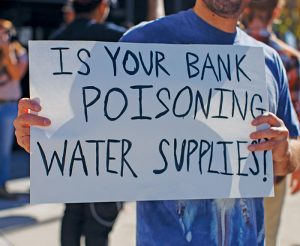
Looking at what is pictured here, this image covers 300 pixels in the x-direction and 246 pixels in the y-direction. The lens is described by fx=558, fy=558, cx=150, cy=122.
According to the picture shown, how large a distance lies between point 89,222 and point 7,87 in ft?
8.88

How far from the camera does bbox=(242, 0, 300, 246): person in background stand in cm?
306

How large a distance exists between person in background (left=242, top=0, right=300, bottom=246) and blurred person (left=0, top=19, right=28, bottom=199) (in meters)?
2.77

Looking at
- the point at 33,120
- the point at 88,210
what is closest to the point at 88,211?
the point at 88,210

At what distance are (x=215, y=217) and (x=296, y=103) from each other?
5.07ft

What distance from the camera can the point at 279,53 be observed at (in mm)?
3215

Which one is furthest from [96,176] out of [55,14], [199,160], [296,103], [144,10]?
[144,10]

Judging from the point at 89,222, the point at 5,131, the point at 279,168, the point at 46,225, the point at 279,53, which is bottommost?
the point at 46,225

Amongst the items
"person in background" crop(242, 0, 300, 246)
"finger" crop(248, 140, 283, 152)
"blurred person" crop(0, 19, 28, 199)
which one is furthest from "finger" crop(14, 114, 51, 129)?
"blurred person" crop(0, 19, 28, 199)

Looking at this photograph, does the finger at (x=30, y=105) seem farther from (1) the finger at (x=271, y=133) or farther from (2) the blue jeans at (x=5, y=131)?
(2) the blue jeans at (x=5, y=131)

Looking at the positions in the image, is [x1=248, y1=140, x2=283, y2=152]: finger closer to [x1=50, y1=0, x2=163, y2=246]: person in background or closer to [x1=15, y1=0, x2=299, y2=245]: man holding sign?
[x1=15, y1=0, x2=299, y2=245]: man holding sign

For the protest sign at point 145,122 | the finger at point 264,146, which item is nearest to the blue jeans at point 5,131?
the protest sign at point 145,122

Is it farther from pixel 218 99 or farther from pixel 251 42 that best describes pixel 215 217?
pixel 251 42

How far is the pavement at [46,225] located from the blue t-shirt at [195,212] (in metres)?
2.50

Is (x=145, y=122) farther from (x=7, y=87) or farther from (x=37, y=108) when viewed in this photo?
(x=7, y=87)
